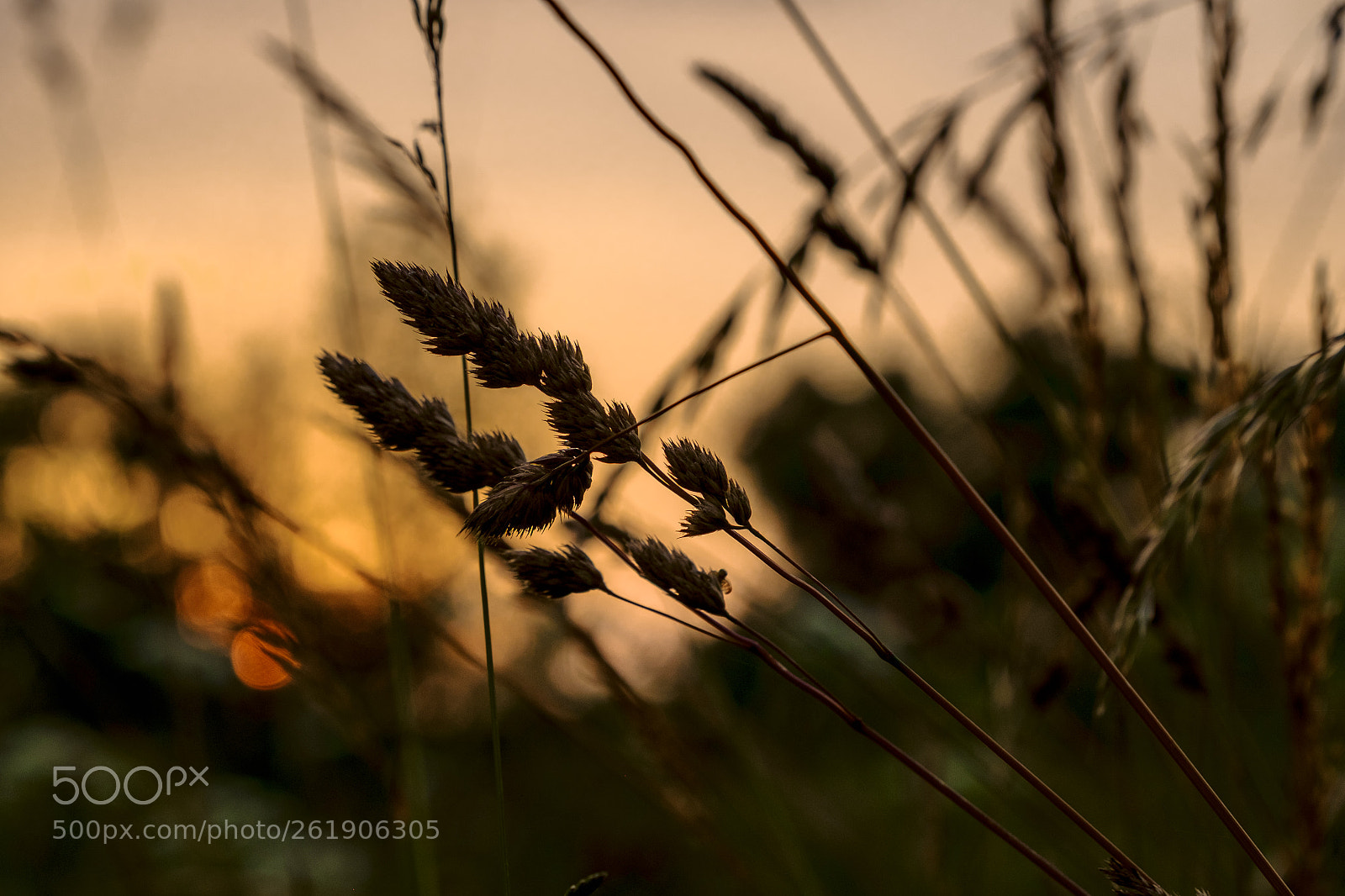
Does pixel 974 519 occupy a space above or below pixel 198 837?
above

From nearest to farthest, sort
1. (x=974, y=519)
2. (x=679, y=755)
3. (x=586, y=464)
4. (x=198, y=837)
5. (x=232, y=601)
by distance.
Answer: (x=586, y=464) → (x=679, y=755) → (x=232, y=601) → (x=198, y=837) → (x=974, y=519)

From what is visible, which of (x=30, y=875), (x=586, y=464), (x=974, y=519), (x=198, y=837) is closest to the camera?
(x=586, y=464)

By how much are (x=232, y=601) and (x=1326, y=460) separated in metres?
1.13

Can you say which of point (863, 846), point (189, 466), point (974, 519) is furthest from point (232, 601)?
point (974, 519)

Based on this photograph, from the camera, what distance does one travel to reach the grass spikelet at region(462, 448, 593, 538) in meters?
0.26

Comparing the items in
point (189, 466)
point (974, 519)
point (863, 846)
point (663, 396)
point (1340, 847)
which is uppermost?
point (974, 519)

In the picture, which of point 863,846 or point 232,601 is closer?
point 232,601

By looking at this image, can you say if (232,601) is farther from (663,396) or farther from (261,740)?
(261,740)

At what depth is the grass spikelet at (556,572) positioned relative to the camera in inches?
11.3

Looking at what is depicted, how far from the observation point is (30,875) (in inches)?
52.9
